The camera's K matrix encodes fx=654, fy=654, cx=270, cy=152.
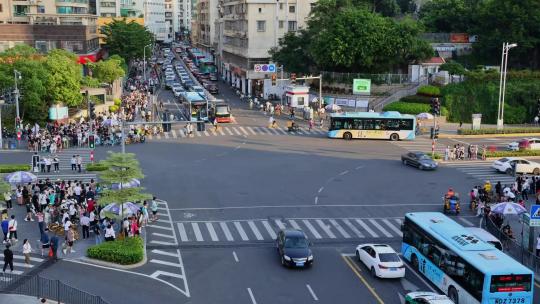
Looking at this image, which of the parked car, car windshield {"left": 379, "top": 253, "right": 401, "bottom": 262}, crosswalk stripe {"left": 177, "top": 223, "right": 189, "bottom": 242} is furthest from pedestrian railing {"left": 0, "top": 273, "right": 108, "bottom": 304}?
car windshield {"left": 379, "top": 253, "right": 401, "bottom": 262}

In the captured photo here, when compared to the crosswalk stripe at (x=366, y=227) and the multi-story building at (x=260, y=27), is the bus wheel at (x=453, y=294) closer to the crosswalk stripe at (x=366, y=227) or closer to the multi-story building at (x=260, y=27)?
the crosswalk stripe at (x=366, y=227)

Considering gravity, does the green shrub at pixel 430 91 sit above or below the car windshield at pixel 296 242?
above

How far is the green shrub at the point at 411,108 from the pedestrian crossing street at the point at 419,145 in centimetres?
919

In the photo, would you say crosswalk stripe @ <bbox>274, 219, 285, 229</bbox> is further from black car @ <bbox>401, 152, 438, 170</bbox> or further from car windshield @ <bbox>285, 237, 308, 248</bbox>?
black car @ <bbox>401, 152, 438, 170</bbox>

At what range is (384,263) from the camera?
2823cm

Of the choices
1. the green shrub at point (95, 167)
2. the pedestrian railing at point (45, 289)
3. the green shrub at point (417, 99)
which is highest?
the green shrub at point (417, 99)

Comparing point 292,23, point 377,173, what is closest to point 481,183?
point 377,173

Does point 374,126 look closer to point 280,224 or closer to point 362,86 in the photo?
point 362,86

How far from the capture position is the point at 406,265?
30734 mm

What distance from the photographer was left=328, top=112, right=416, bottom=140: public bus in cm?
6500

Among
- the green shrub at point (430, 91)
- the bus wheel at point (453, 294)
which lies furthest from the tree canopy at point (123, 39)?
the bus wheel at point (453, 294)

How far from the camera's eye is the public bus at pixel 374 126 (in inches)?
2559

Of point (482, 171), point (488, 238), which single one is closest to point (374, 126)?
point (482, 171)

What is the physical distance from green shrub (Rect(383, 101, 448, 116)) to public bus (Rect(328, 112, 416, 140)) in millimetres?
11163
